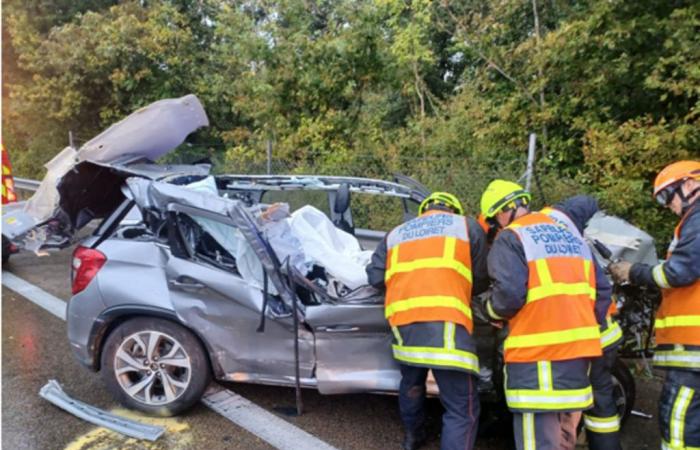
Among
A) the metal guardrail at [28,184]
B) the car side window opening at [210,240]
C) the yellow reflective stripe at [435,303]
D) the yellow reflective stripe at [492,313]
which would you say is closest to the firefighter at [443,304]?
the yellow reflective stripe at [435,303]

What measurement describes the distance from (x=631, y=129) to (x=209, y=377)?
4.55m

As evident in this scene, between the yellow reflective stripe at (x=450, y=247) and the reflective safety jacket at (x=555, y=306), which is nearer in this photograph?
the reflective safety jacket at (x=555, y=306)

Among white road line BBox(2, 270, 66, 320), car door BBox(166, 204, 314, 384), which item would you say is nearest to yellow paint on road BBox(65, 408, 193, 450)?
car door BBox(166, 204, 314, 384)

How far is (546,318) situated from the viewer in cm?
239

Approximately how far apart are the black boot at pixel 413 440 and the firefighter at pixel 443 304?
323 millimetres

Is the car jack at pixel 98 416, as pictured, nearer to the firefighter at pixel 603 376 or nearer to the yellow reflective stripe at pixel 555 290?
the yellow reflective stripe at pixel 555 290

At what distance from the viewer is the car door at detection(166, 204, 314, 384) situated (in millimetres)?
3102

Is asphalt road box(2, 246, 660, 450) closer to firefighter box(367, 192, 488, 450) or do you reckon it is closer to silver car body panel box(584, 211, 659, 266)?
firefighter box(367, 192, 488, 450)

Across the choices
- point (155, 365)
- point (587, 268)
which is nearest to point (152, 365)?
point (155, 365)

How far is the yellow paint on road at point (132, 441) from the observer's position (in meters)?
3.00

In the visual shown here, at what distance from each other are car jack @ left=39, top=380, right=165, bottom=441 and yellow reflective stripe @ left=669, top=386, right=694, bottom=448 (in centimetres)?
287

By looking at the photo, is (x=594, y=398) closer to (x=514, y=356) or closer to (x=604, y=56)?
(x=514, y=356)

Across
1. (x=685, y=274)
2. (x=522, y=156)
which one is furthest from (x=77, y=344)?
(x=522, y=156)

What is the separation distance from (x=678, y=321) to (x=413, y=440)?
1.58m
